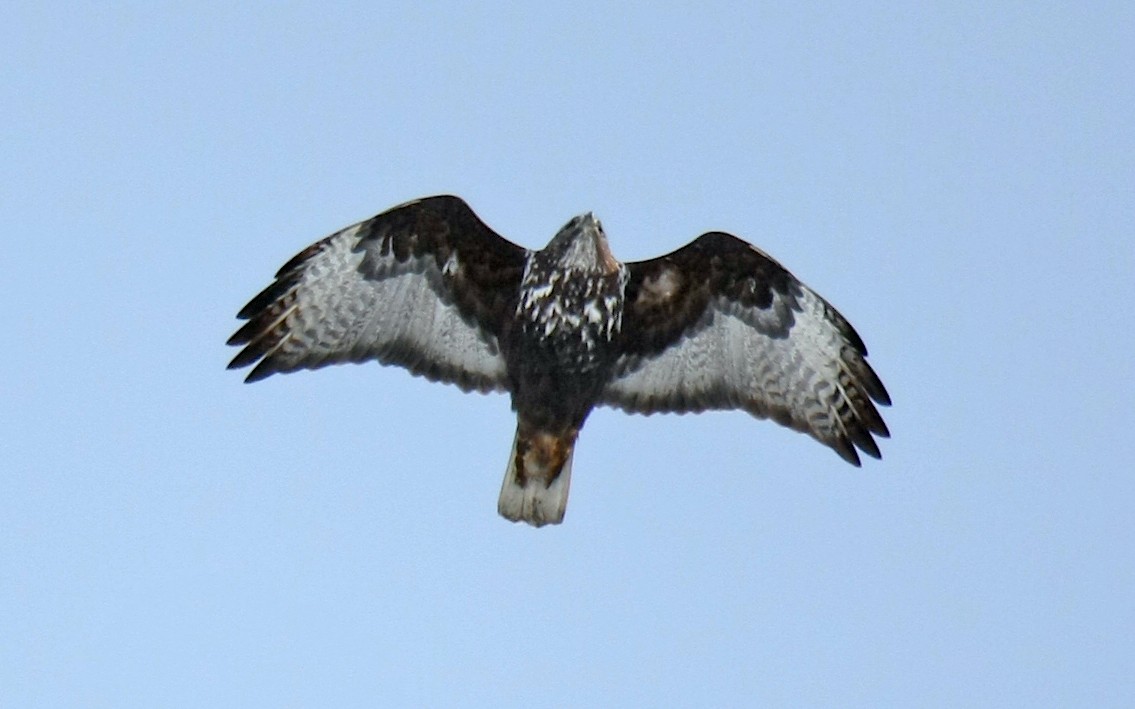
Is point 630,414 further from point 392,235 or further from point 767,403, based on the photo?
point 392,235

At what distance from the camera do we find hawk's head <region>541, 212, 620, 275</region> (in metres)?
9.38

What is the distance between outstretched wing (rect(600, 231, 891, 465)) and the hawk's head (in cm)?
46

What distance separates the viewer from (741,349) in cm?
1012

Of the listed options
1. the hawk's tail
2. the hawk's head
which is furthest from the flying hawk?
the hawk's head

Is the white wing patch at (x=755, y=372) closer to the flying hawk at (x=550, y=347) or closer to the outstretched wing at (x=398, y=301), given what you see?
the flying hawk at (x=550, y=347)

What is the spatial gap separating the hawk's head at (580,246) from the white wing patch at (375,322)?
78 centimetres

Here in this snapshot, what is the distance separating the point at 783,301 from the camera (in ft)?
32.7

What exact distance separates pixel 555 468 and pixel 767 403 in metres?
1.41

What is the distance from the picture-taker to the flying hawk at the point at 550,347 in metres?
9.70

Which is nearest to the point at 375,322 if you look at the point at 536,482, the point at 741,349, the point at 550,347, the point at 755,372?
the point at 550,347

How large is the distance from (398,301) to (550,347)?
1.10 metres

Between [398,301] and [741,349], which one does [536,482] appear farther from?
[741,349]

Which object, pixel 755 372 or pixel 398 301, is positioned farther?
pixel 755 372

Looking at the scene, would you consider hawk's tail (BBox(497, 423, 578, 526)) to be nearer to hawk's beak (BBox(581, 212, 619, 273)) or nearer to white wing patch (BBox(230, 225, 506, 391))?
white wing patch (BBox(230, 225, 506, 391))
